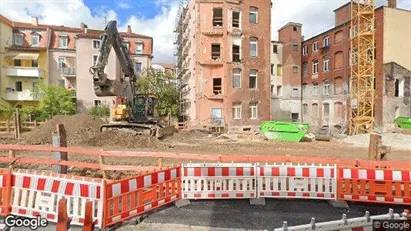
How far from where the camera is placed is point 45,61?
38344mm

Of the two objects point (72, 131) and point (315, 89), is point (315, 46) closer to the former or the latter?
point (315, 89)

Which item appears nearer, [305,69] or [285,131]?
[285,131]

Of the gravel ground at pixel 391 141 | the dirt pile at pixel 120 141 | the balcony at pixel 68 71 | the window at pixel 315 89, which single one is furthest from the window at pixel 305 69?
the balcony at pixel 68 71

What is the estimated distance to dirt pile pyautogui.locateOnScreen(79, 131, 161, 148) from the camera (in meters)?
16.2

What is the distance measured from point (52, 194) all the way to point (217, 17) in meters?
26.2

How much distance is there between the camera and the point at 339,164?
→ 6.88 meters

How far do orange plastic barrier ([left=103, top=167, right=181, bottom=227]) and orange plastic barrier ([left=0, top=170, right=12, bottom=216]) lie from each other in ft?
6.86

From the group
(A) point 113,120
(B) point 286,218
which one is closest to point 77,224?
(B) point 286,218

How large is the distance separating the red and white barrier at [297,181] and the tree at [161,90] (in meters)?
29.5

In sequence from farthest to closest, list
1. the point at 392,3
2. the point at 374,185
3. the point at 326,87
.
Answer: the point at 326,87 → the point at 392,3 → the point at 374,185

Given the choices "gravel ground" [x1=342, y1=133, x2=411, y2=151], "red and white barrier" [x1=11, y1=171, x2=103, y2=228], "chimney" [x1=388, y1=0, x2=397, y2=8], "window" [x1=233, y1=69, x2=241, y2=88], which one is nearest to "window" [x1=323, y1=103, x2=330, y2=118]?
"chimney" [x1=388, y1=0, x2=397, y2=8]

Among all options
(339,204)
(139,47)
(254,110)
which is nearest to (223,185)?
(339,204)

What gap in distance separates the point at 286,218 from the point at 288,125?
52.0ft

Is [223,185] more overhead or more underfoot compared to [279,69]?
more underfoot
